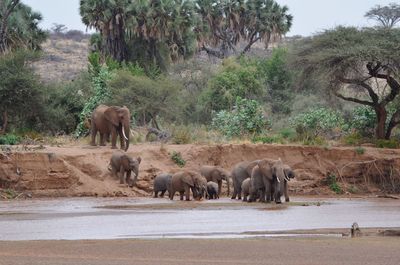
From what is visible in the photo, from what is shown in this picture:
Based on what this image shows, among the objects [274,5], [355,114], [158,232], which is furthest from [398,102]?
[274,5]

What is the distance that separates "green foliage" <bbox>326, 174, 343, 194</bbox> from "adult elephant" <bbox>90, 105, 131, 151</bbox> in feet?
24.3

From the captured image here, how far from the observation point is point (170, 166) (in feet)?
109

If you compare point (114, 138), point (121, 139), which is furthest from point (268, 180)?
point (114, 138)

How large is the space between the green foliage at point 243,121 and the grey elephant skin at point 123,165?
9453mm

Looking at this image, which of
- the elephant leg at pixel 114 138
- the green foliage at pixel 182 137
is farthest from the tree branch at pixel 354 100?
the elephant leg at pixel 114 138

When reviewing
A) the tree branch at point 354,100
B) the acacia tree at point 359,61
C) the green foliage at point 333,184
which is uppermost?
the acacia tree at point 359,61

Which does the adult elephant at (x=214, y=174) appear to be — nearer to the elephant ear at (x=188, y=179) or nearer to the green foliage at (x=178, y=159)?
the green foliage at (x=178, y=159)

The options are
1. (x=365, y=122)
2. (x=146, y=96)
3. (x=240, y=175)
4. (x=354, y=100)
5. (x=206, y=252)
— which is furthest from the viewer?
(x=146, y=96)

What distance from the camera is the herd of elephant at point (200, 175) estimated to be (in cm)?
2839

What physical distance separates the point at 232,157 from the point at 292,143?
3.00 meters

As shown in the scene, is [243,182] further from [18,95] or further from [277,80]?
[277,80]

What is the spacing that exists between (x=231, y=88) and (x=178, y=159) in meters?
26.9

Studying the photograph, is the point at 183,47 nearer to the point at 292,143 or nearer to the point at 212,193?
the point at 292,143

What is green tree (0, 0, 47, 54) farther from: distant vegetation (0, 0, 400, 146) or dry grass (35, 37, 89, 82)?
dry grass (35, 37, 89, 82)
